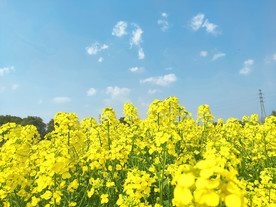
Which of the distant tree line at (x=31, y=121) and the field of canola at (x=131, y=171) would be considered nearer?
the field of canola at (x=131, y=171)

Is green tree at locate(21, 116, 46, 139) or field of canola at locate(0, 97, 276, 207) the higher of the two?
green tree at locate(21, 116, 46, 139)

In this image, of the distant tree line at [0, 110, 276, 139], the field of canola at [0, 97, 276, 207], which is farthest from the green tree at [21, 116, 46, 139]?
the field of canola at [0, 97, 276, 207]

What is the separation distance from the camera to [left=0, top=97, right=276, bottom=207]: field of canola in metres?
1.00

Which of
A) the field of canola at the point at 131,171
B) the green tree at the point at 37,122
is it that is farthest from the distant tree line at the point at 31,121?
the field of canola at the point at 131,171

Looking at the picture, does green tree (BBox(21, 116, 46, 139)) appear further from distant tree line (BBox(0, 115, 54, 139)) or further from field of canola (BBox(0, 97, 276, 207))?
field of canola (BBox(0, 97, 276, 207))

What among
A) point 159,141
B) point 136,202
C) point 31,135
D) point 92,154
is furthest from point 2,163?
point 159,141

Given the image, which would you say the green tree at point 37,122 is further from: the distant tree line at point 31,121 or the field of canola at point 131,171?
the field of canola at point 131,171

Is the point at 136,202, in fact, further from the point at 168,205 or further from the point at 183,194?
the point at 183,194

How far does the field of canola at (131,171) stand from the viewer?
1.00m

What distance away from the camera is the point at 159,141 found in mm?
2369

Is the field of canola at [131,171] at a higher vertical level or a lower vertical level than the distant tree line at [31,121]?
lower

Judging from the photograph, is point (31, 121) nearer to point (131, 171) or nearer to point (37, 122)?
point (37, 122)

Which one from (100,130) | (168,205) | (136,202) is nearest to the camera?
(136,202)

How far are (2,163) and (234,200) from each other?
418cm
